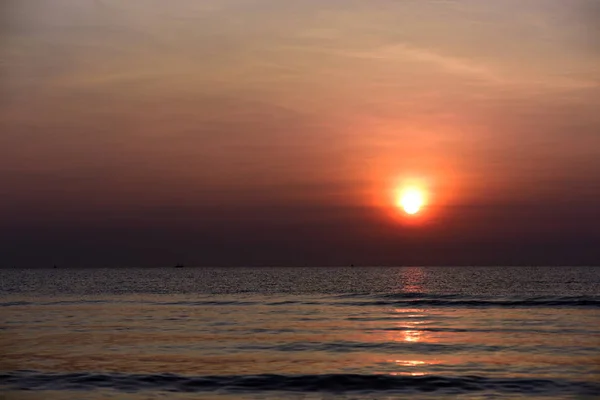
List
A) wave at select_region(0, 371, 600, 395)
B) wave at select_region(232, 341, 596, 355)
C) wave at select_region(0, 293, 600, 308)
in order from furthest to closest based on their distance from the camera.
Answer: wave at select_region(0, 293, 600, 308), wave at select_region(232, 341, 596, 355), wave at select_region(0, 371, 600, 395)

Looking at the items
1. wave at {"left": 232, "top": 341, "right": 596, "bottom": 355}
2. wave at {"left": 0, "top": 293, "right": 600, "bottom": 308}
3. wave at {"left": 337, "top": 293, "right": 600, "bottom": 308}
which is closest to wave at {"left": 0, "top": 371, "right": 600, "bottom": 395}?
wave at {"left": 232, "top": 341, "right": 596, "bottom": 355}

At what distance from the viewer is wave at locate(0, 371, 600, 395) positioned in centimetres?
2517

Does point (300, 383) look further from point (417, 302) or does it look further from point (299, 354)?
point (417, 302)

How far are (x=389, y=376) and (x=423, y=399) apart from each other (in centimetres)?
385

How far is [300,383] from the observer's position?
26469 mm

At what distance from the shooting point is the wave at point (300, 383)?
2517 cm

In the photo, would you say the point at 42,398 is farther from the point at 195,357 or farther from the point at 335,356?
the point at 335,356

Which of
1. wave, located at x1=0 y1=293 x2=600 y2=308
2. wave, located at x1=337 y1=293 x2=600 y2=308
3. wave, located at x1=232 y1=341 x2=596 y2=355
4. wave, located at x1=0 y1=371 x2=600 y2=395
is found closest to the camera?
wave, located at x1=0 y1=371 x2=600 y2=395

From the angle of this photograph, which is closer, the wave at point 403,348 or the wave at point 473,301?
the wave at point 403,348

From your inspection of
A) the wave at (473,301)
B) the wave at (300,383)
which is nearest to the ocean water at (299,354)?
the wave at (300,383)

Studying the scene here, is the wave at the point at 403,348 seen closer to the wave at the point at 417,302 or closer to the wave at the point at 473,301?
the wave at the point at 417,302

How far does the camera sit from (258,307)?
205ft

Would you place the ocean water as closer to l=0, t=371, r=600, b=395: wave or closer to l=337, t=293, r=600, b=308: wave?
l=0, t=371, r=600, b=395: wave

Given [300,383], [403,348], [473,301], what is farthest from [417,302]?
[300,383]
